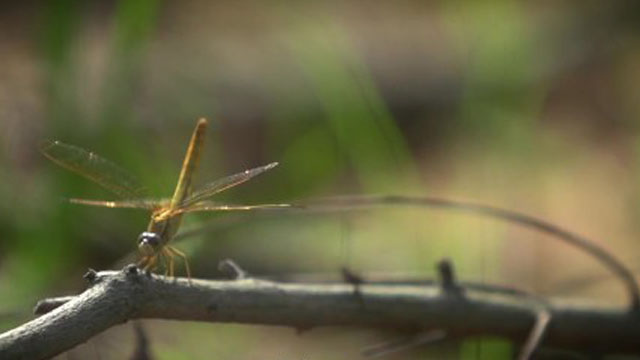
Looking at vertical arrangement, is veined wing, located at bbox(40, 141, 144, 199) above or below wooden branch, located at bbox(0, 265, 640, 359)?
above

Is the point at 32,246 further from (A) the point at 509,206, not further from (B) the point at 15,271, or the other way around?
(A) the point at 509,206

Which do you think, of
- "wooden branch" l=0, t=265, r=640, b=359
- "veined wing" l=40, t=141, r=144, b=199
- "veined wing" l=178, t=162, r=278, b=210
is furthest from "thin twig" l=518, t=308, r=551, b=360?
"veined wing" l=40, t=141, r=144, b=199

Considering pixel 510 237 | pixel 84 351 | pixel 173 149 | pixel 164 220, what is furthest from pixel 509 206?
pixel 164 220

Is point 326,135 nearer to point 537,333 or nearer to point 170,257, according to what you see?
point 537,333

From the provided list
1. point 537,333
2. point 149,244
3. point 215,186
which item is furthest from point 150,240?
point 537,333

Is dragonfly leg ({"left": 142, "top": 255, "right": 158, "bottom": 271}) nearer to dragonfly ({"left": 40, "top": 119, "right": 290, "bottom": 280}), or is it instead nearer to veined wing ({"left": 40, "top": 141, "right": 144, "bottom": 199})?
dragonfly ({"left": 40, "top": 119, "right": 290, "bottom": 280})

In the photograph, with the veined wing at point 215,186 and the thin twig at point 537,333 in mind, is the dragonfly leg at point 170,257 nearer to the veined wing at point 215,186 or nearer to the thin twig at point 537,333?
the veined wing at point 215,186

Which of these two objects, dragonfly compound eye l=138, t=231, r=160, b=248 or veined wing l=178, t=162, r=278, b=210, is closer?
dragonfly compound eye l=138, t=231, r=160, b=248
